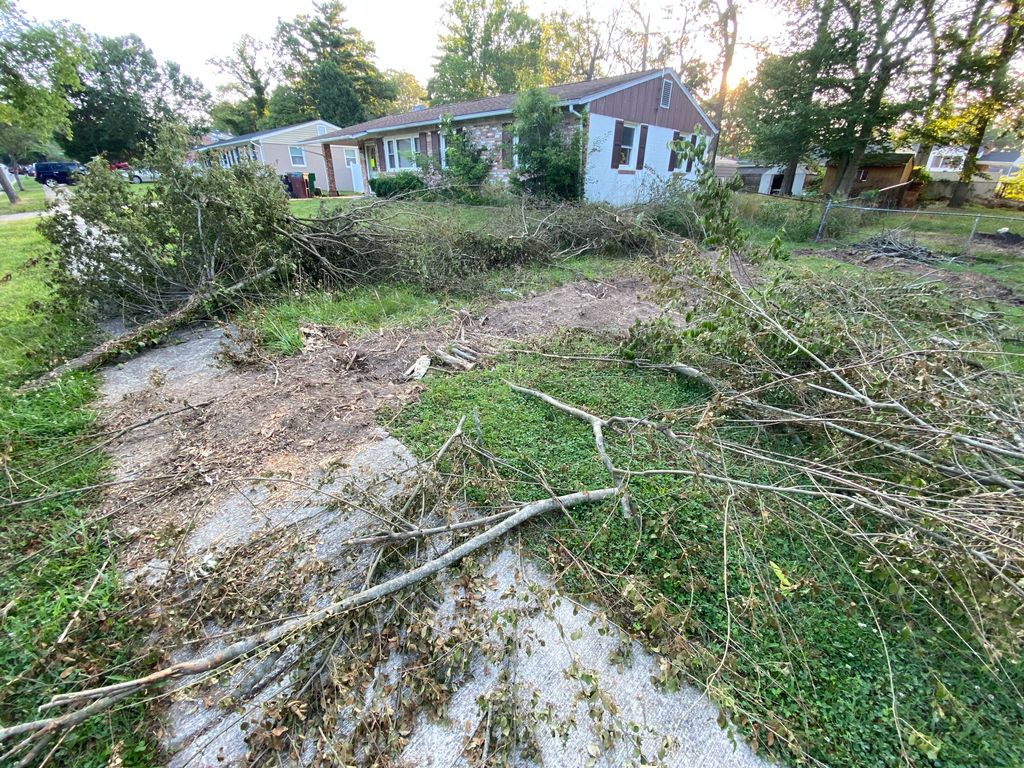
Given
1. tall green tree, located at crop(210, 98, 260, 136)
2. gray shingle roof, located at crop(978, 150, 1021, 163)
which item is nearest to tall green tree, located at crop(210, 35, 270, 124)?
tall green tree, located at crop(210, 98, 260, 136)

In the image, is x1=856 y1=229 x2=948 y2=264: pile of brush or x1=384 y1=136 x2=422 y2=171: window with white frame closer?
x1=856 y1=229 x2=948 y2=264: pile of brush

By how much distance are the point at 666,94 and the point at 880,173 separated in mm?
13519

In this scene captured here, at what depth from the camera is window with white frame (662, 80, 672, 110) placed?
51.3ft

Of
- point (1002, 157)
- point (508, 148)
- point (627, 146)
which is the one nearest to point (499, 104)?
point (508, 148)

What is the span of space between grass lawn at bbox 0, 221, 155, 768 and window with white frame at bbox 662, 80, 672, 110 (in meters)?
18.3

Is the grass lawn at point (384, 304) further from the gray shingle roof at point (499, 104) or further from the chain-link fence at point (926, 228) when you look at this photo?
the gray shingle roof at point (499, 104)

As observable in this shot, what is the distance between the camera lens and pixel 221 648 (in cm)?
188

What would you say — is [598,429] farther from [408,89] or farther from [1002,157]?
[1002,157]

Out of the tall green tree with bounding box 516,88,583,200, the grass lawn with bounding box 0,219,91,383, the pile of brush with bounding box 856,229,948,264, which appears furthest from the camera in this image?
the tall green tree with bounding box 516,88,583,200

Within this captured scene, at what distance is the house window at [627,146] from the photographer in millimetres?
14969

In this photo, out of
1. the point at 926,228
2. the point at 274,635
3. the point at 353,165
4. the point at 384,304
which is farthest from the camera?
the point at 353,165

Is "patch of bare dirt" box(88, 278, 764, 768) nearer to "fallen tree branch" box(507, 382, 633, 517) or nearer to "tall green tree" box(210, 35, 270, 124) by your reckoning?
"fallen tree branch" box(507, 382, 633, 517)

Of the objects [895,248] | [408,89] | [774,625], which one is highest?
[408,89]

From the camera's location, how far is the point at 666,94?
1587cm
